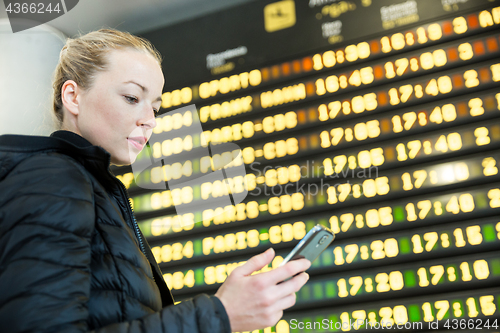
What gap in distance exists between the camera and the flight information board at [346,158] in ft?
5.23

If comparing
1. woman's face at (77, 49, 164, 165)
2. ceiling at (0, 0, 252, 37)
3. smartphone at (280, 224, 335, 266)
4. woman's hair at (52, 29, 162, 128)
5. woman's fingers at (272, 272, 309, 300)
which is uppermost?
ceiling at (0, 0, 252, 37)

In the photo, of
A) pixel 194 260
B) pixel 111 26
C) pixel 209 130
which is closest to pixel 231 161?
pixel 209 130

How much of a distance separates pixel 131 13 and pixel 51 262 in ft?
6.45

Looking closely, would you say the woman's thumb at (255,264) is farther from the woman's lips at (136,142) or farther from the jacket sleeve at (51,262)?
the woman's lips at (136,142)

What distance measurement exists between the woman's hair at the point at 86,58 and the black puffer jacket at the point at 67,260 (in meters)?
0.25

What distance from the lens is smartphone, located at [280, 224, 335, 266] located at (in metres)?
0.69

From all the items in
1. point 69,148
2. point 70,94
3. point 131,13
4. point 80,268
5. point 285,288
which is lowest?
point 285,288

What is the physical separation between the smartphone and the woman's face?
42 cm

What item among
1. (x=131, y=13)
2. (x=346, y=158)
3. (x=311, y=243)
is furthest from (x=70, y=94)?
(x=131, y=13)

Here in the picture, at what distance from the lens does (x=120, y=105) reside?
33.7 inches

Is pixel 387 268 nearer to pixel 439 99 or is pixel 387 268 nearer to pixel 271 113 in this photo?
pixel 439 99

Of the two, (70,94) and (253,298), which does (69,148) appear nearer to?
(70,94)

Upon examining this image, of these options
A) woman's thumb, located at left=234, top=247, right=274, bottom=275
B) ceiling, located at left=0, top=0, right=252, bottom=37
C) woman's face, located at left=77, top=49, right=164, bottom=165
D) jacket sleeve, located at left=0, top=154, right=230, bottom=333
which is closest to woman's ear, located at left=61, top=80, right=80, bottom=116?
woman's face, located at left=77, top=49, right=164, bottom=165

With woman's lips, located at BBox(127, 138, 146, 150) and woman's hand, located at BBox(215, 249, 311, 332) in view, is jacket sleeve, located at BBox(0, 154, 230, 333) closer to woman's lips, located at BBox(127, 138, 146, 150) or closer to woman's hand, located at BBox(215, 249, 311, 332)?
woman's hand, located at BBox(215, 249, 311, 332)
